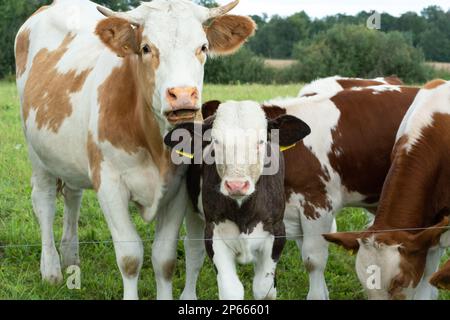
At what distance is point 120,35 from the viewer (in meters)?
5.26

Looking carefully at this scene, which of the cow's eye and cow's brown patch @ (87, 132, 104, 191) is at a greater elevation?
the cow's eye

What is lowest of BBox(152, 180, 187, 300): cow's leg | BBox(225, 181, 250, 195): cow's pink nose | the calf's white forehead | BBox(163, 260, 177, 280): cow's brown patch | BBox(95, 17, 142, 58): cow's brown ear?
BBox(163, 260, 177, 280): cow's brown patch

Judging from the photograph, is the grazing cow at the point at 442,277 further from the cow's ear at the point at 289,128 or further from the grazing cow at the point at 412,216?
the cow's ear at the point at 289,128

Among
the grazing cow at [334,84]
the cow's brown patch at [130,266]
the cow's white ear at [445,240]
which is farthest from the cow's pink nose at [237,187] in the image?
the grazing cow at [334,84]

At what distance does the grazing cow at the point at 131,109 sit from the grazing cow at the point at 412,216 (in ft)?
4.29

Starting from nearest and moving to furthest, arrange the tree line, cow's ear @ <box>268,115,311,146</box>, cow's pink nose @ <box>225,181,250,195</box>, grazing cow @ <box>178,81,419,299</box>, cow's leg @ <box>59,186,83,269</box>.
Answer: cow's pink nose @ <box>225,181,250,195</box> < cow's ear @ <box>268,115,311,146</box> < grazing cow @ <box>178,81,419,299</box> < cow's leg @ <box>59,186,83,269</box> < the tree line

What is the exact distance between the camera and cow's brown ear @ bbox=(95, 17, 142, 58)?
522 cm

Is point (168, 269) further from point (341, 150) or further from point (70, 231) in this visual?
point (70, 231)

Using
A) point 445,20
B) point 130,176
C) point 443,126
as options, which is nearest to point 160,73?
point 130,176

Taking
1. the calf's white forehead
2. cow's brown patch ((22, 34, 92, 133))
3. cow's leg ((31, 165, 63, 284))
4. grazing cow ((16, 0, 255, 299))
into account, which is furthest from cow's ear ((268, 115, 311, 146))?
cow's leg ((31, 165, 63, 284))

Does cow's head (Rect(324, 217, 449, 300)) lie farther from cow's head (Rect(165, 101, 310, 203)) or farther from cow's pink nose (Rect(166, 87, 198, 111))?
cow's pink nose (Rect(166, 87, 198, 111))

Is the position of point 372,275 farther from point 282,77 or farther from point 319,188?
point 282,77

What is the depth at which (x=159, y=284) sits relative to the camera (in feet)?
18.9

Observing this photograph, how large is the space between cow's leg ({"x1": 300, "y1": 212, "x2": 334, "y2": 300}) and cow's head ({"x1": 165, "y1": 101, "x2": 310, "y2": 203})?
97cm
